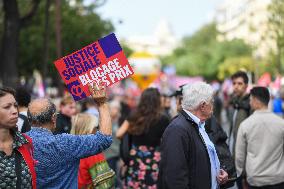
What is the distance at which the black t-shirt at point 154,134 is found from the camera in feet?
27.6

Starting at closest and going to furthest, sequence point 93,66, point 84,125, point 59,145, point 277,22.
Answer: point 59,145 < point 93,66 < point 84,125 < point 277,22

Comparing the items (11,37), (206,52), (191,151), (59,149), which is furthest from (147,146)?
(206,52)

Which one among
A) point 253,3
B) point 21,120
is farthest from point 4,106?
point 253,3

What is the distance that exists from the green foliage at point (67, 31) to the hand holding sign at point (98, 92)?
25.7m

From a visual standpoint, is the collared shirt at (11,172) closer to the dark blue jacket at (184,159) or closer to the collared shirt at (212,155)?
the dark blue jacket at (184,159)

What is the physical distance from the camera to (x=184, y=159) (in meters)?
5.39

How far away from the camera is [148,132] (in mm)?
8430

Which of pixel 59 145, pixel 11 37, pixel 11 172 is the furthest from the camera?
pixel 11 37

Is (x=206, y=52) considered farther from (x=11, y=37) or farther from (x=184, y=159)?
(x=184, y=159)

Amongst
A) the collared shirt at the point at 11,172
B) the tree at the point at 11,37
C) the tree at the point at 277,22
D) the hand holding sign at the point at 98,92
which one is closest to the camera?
the collared shirt at the point at 11,172

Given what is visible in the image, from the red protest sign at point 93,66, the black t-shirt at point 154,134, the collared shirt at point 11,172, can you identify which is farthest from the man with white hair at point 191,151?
the black t-shirt at point 154,134

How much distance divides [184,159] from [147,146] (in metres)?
3.14

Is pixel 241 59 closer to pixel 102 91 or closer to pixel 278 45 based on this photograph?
pixel 278 45

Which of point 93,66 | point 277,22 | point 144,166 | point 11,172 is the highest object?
point 277,22
